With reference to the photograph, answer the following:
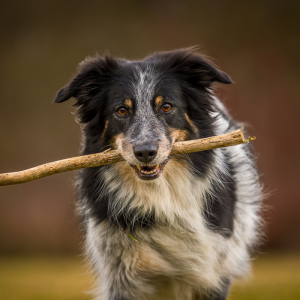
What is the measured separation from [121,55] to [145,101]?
5.77 metres

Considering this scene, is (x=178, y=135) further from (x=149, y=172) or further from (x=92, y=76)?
(x=92, y=76)

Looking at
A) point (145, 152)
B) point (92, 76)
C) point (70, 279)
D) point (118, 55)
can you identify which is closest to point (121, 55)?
point (118, 55)

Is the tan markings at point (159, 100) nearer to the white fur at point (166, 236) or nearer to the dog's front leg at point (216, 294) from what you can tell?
the white fur at point (166, 236)

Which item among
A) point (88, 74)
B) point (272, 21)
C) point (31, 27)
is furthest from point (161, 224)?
point (31, 27)

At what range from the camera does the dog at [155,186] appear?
4.03 metres

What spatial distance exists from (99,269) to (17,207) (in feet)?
20.4

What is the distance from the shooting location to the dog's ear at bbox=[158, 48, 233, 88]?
13.7ft

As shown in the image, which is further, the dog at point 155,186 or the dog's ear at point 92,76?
the dog's ear at point 92,76

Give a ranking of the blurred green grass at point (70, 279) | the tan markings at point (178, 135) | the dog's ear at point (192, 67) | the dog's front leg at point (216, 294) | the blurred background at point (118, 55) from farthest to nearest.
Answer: the blurred background at point (118, 55)
the blurred green grass at point (70, 279)
the dog's front leg at point (216, 294)
the dog's ear at point (192, 67)
the tan markings at point (178, 135)

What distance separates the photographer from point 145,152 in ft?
11.7

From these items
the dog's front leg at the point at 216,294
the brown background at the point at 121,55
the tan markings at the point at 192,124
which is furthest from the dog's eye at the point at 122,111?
the brown background at the point at 121,55

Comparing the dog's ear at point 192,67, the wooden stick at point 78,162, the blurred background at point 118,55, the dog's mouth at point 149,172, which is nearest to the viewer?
the wooden stick at point 78,162

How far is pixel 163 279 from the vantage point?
425 centimetres

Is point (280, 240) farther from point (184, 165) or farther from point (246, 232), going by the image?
point (184, 165)
